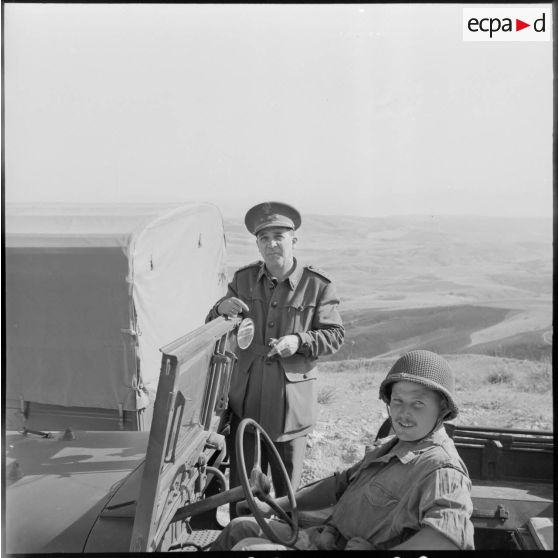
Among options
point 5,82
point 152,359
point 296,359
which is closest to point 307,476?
point 152,359

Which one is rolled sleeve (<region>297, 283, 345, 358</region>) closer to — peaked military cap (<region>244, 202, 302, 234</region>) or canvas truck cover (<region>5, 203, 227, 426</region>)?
peaked military cap (<region>244, 202, 302, 234</region>)

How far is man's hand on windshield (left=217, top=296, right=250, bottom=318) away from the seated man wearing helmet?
99cm

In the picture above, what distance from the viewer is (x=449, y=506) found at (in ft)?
6.55

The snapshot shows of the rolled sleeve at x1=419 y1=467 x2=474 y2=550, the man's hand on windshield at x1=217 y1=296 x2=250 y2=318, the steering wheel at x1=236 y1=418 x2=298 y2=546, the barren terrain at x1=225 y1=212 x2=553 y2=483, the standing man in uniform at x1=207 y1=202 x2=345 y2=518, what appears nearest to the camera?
the rolled sleeve at x1=419 y1=467 x2=474 y2=550

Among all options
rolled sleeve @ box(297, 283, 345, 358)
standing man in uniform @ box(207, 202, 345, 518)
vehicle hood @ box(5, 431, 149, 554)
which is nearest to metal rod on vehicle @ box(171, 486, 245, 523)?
vehicle hood @ box(5, 431, 149, 554)

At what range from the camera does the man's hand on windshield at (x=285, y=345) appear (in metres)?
3.14

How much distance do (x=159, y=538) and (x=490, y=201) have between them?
477 centimetres

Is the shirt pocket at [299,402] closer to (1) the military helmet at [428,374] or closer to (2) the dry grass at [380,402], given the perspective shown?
(1) the military helmet at [428,374]

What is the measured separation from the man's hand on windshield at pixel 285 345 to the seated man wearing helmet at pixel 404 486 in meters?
0.84

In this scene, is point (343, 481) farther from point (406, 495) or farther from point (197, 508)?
point (197, 508)

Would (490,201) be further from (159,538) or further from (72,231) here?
(159,538)

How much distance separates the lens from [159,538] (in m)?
2.08

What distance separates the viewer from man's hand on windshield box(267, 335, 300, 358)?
10.3 ft

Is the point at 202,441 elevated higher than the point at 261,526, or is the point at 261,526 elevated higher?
the point at 202,441
